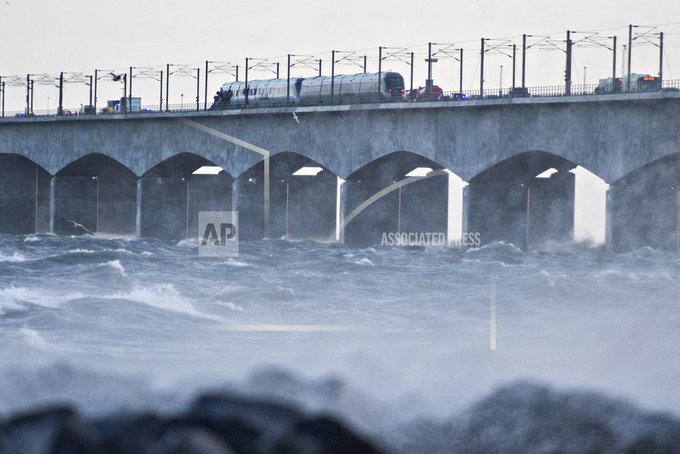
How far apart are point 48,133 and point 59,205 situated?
6405 millimetres

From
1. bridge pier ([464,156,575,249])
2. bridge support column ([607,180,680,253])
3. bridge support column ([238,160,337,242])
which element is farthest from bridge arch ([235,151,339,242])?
bridge support column ([607,180,680,253])

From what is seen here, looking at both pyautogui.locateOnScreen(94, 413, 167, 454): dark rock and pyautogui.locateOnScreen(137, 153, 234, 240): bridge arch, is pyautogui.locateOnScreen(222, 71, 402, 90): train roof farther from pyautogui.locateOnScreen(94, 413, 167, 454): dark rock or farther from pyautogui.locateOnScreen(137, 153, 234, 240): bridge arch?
pyautogui.locateOnScreen(94, 413, 167, 454): dark rock

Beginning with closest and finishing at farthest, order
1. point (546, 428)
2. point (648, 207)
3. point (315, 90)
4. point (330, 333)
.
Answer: point (546, 428)
point (330, 333)
point (648, 207)
point (315, 90)

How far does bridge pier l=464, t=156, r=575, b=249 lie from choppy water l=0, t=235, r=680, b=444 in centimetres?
1783

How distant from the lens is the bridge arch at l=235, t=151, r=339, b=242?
78188mm

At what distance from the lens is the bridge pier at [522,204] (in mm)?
63562

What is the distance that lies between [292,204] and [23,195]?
95.9ft

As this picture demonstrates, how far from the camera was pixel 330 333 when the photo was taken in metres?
16.8

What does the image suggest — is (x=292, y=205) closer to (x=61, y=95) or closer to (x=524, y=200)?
(x=524, y=200)

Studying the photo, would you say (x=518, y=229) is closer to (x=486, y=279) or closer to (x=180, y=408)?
(x=486, y=279)

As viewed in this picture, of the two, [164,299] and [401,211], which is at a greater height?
[401,211]

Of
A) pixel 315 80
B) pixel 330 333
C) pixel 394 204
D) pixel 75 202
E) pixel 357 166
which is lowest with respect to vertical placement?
pixel 330 333

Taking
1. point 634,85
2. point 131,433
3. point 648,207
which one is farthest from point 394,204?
point 131,433

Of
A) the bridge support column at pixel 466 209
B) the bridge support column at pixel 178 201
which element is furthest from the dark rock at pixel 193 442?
the bridge support column at pixel 178 201
